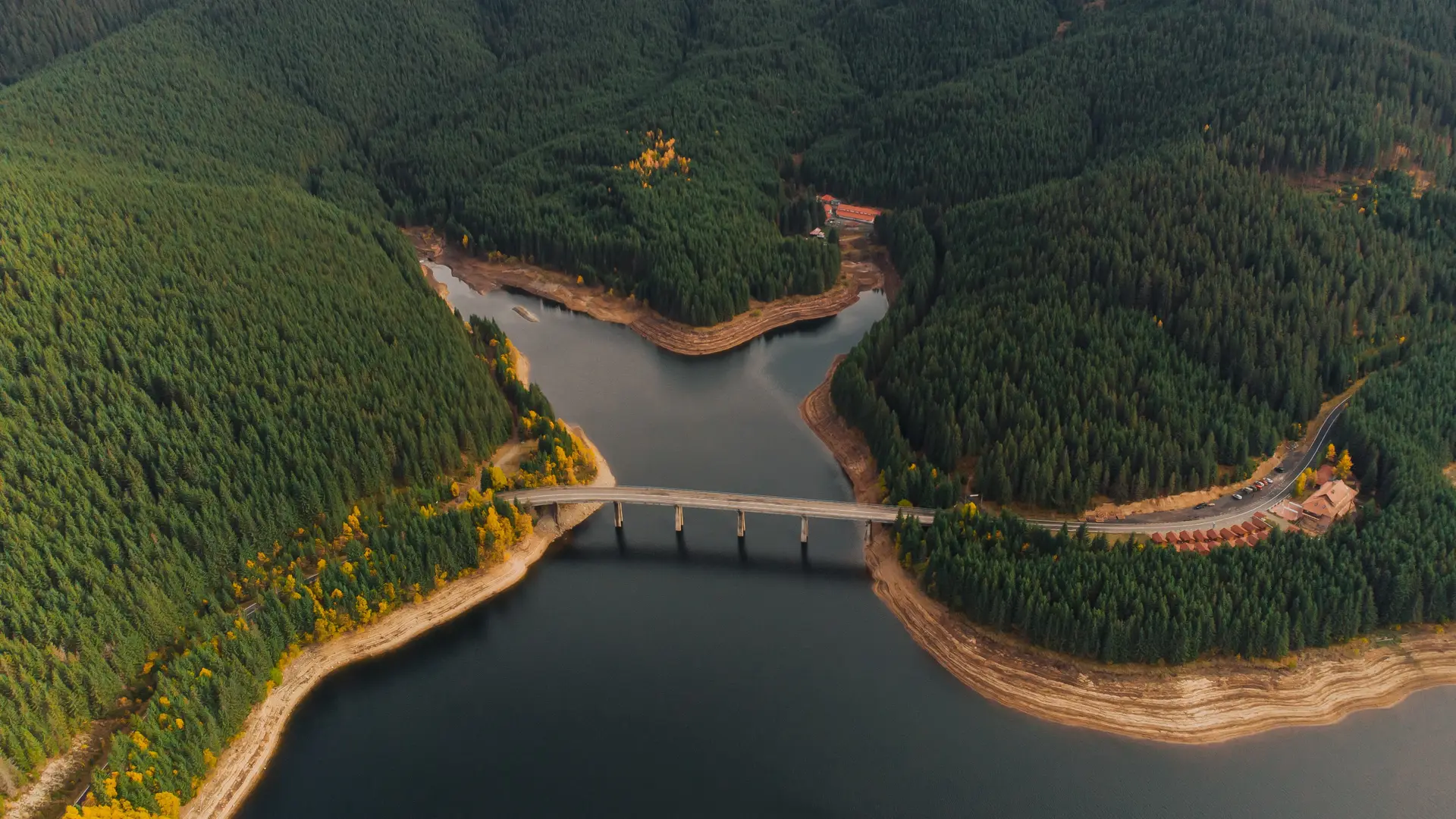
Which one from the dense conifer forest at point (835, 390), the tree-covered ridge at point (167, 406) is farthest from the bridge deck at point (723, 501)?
the tree-covered ridge at point (167, 406)

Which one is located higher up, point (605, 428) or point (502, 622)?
point (605, 428)

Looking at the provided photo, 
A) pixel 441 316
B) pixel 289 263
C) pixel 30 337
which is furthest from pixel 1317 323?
pixel 30 337

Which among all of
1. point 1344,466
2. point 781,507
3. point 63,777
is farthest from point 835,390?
point 63,777

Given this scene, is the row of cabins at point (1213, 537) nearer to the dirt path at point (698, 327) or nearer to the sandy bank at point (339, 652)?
the sandy bank at point (339, 652)

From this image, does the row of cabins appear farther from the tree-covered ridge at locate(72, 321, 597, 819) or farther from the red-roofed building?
the tree-covered ridge at locate(72, 321, 597, 819)

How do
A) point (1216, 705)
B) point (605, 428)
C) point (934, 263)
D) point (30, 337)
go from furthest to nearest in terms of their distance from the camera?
point (934, 263), point (605, 428), point (30, 337), point (1216, 705)

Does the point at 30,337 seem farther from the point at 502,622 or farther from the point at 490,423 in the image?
the point at 502,622
